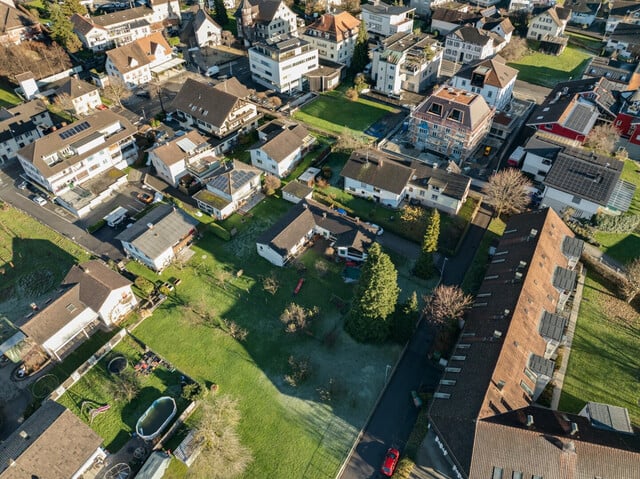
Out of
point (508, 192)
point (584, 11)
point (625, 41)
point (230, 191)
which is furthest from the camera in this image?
point (584, 11)

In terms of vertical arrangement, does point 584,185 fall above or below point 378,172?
above

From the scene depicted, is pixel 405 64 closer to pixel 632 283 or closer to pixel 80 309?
pixel 632 283

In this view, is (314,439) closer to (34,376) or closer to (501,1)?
(34,376)

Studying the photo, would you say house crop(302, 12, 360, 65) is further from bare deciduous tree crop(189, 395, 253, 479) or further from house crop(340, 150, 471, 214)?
bare deciduous tree crop(189, 395, 253, 479)

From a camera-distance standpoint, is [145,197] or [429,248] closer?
[429,248]

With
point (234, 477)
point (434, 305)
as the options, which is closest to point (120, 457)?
point (234, 477)

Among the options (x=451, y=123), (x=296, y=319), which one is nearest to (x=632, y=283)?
(x=451, y=123)
